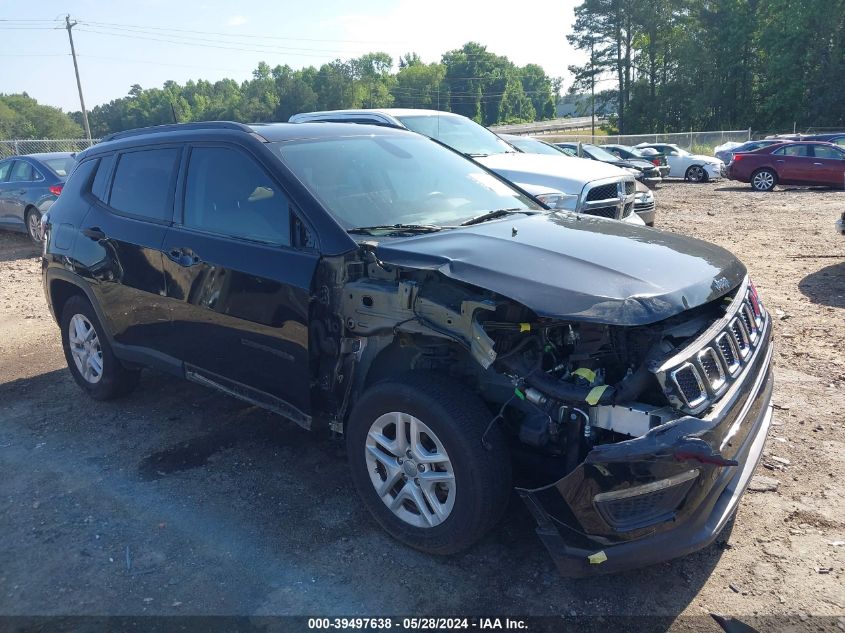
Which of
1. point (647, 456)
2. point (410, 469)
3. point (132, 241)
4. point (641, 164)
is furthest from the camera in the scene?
point (641, 164)

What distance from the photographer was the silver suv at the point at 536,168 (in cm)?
764

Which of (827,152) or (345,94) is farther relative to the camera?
(345,94)

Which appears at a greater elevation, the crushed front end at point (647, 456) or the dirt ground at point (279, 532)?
the crushed front end at point (647, 456)

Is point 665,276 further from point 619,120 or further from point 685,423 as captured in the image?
point 619,120

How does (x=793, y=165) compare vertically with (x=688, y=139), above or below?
below

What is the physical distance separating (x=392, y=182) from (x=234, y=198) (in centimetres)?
93

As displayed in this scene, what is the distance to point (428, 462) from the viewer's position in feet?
9.97

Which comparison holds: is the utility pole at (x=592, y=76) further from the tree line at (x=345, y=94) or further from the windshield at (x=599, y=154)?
the windshield at (x=599, y=154)

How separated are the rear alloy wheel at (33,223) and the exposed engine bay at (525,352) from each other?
11149 millimetres

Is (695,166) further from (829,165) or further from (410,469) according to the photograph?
(410,469)

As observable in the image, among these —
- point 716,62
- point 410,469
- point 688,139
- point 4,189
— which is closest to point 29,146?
point 4,189

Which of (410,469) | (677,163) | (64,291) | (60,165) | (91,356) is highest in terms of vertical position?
(60,165)

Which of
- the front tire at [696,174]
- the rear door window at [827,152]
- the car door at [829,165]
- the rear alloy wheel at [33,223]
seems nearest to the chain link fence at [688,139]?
the front tire at [696,174]

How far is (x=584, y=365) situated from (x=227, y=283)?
81.6 inches
